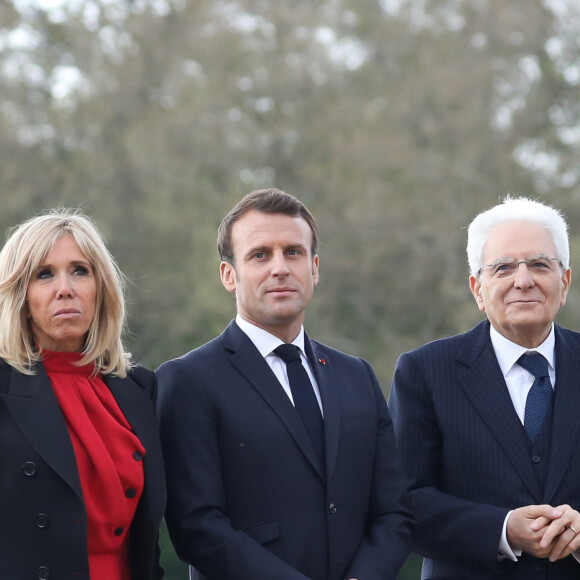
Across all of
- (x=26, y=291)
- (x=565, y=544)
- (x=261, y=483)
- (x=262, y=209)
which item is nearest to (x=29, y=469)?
(x=26, y=291)

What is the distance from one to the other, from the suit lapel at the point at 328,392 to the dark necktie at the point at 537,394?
2.58 ft

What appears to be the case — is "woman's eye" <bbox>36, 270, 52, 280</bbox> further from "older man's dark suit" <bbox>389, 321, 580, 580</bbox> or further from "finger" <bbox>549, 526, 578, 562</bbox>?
"finger" <bbox>549, 526, 578, 562</bbox>

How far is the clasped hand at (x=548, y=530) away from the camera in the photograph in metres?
4.14

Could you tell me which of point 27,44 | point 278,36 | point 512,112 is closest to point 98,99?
point 27,44

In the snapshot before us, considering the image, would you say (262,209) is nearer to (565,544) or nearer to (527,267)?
(527,267)

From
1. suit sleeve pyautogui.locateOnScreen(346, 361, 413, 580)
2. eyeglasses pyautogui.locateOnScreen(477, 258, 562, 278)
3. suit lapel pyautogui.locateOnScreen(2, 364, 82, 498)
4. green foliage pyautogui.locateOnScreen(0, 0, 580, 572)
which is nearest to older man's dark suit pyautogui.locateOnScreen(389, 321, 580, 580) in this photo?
suit sleeve pyautogui.locateOnScreen(346, 361, 413, 580)

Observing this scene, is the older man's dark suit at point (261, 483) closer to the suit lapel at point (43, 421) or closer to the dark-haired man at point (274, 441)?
the dark-haired man at point (274, 441)

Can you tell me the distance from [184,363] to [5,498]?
903 millimetres

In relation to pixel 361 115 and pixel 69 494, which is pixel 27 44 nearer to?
pixel 361 115

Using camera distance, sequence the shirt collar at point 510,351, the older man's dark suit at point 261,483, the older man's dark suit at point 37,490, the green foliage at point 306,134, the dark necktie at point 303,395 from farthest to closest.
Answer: the green foliage at point 306,134 → the shirt collar at point 510,351 → the dark necktie at point 303,395 → the older man's dark suit at point 261,483 → the older man's dark suit at point 37,490

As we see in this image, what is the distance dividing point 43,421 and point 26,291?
48 centimetres

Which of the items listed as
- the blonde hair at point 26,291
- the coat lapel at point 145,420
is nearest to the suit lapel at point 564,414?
the coat lapel at point 145,420

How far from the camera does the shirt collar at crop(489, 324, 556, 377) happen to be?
181 inches

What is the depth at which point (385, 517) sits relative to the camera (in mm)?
4336
